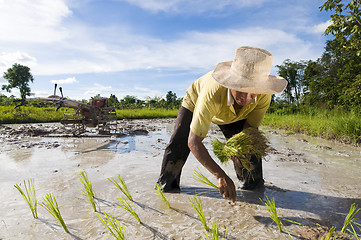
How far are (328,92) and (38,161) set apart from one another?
1565cm

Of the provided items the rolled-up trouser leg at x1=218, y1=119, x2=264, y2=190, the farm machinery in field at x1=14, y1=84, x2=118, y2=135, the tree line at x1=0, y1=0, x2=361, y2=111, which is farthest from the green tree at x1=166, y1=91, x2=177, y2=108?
the rolled-up trouser leg at x1=218, y1=119, x2=264, y2=190

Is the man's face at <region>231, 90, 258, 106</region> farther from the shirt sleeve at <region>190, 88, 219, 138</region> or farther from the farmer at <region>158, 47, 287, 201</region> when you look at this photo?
the shirt sleeve at <region>190, 88, 219, 138</region>

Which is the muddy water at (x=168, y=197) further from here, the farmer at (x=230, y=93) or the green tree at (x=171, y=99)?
the green tree at (x=171, y=99)

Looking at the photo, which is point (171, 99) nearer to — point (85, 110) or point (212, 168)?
point (85, 110)

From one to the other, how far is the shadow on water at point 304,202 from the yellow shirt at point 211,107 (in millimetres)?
865

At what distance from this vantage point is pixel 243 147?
81.4 inches

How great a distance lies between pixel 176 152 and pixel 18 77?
47082 mm

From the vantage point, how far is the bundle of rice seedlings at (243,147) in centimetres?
206

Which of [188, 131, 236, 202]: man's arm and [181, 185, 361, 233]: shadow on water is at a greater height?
[188, 131, 236, 202]: man's arm

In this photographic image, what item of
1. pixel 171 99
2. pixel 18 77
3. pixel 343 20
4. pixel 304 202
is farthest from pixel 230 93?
pixel 18 77

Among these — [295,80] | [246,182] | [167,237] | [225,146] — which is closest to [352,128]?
[246,182]

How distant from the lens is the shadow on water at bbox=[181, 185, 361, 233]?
219 centimetres

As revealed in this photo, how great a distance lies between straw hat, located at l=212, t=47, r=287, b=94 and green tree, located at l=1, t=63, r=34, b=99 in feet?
148

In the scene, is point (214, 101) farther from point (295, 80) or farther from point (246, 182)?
point (295, 80)
